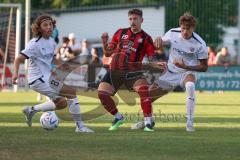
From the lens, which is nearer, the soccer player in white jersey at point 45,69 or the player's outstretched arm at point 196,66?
the soccer player in white jersey at point 45,69

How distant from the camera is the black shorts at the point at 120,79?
1445 centimetres


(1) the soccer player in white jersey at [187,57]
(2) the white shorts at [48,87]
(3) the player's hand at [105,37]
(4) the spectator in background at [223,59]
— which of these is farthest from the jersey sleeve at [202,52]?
(4) the spectator in background at [223,59]

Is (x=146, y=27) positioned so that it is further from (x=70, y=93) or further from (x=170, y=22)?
(x=70, y=93)

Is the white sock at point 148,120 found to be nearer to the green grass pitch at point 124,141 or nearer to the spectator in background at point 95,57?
the green grass pitch at point 124,141

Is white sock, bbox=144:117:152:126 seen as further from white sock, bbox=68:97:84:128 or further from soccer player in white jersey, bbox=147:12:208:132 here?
white sock, bbox=68:97:84:128

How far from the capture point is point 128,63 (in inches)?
569

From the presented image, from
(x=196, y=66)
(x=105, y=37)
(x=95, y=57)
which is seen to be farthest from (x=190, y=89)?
(x=95, y=57)

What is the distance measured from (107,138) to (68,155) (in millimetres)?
2420

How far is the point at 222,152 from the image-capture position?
1055 centimetres

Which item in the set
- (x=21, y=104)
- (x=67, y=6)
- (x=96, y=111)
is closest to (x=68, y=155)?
(x=96, y=111)

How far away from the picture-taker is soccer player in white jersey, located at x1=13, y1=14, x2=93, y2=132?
1380 centimetres

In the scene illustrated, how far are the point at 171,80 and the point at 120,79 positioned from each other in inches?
37.2

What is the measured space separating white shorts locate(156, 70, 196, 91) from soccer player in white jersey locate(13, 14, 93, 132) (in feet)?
6.02

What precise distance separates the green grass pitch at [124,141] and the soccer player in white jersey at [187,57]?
617mm
